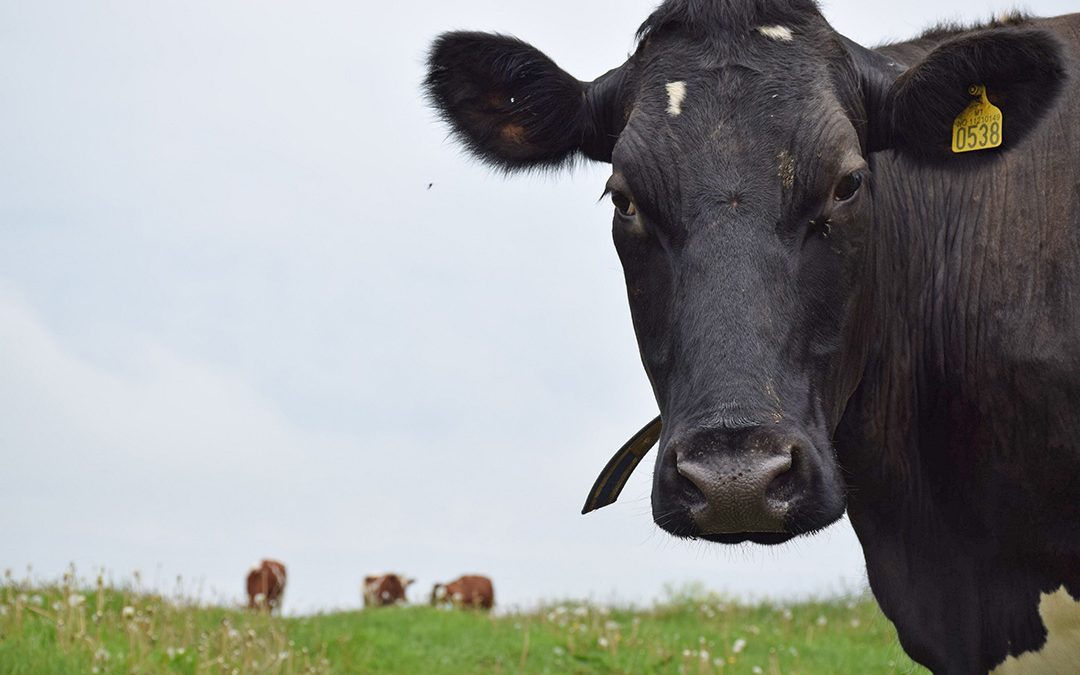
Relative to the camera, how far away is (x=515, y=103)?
5.64 m

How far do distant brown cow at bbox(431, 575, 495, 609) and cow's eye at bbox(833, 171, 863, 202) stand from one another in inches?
538

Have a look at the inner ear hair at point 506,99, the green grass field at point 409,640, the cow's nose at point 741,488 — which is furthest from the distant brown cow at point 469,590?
the cow's nose at point 741,488

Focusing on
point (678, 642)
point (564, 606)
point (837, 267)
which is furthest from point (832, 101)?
point (564, 606)

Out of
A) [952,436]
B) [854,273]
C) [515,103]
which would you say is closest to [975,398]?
[952,436]

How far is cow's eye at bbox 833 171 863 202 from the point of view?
4.54m

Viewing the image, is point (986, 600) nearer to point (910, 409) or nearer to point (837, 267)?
point (910, 409)

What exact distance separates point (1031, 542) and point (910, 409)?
73cm

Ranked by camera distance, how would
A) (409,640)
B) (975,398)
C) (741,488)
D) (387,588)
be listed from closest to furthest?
(741,488) → (975,398) → (409,640) → (387,588)

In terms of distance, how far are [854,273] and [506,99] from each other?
1.90 metres

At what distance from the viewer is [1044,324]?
4992 millimetres

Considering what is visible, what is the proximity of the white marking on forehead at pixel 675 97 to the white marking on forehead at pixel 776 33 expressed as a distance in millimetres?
429

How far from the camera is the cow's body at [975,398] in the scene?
498 cm

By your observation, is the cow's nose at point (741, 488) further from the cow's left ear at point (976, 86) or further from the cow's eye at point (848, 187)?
the cow's left ear at point (976, 86)

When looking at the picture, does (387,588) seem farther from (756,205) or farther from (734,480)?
(734,480)
